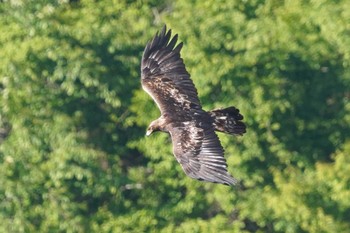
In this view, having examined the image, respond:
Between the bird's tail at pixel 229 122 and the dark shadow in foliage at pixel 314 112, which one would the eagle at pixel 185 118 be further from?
the dark shadow in foliage at pixel 314 112

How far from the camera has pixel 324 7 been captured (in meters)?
33.9

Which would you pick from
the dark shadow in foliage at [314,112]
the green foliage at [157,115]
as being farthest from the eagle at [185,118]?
the dark shadow in foliage at [314,112]

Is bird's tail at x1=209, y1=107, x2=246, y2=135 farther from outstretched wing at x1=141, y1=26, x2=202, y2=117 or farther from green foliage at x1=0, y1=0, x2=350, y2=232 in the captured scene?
green foliage at x1=0, y1=0, x2=350, y2=232

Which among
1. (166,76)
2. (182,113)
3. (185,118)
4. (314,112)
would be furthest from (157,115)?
(185,118)

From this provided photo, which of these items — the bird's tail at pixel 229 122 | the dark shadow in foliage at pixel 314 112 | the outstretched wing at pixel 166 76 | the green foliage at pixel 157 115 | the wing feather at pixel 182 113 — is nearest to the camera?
the wing feather at pixel 182 113

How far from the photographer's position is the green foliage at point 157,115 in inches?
1286

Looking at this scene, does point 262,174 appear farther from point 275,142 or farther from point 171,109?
point 171,109

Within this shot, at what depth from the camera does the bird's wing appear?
23703 millimetres

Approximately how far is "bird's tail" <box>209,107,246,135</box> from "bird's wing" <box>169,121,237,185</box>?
0.43 feet

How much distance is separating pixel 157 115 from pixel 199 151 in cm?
831

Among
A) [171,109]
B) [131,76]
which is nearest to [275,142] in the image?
[131,76]

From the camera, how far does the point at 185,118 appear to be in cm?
2486

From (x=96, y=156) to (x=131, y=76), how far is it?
1872mm

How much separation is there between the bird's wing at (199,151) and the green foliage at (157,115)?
7.34 m
